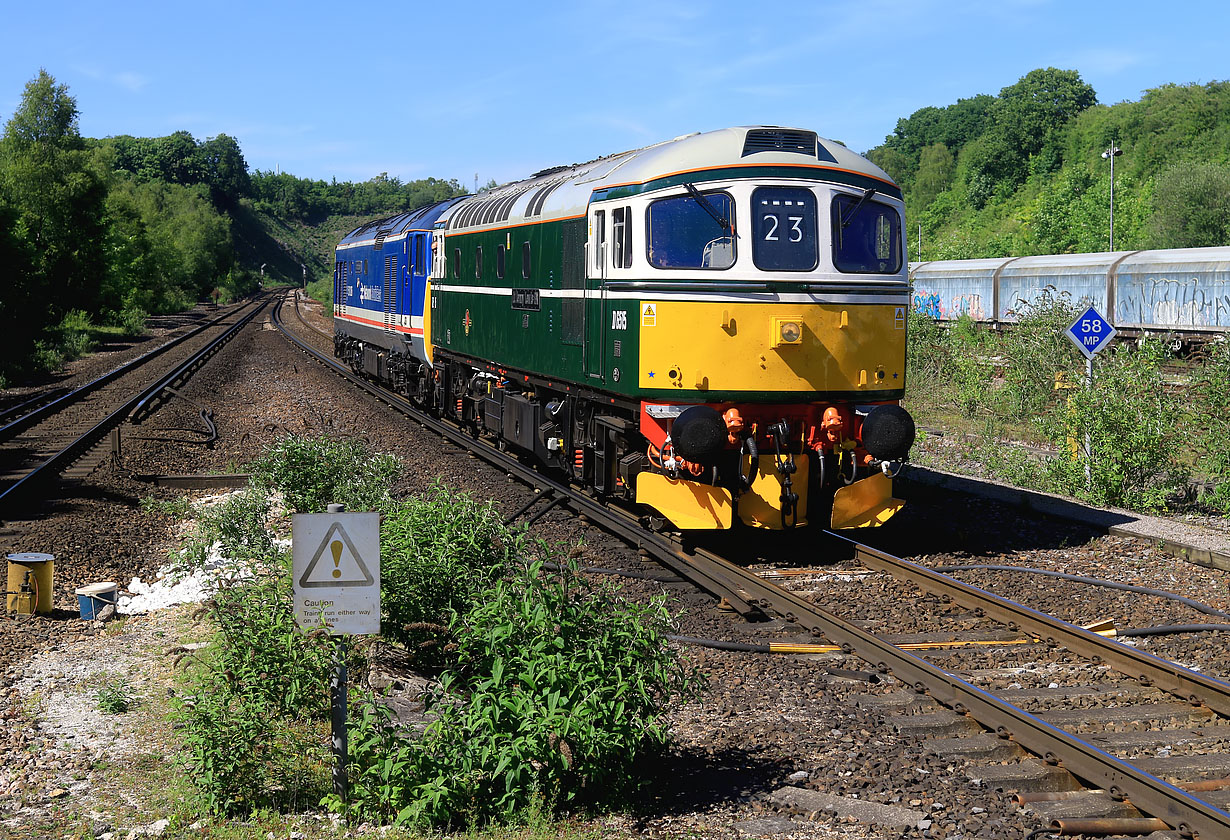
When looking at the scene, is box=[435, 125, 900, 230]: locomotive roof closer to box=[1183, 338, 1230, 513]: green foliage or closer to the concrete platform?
the concrete platform

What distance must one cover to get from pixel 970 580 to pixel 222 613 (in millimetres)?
6510

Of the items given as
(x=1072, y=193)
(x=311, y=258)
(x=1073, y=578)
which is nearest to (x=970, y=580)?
(x=1073, y=578)

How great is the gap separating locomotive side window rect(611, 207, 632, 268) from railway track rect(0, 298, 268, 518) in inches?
294

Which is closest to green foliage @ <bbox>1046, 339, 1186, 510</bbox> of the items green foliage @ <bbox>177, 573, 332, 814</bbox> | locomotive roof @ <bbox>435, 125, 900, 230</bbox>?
locomotive roof @ <bbox>435, 125, 900, 230</bbox>

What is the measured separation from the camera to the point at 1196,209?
187 ft

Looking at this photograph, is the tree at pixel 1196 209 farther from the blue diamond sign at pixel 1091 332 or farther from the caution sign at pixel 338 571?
the caution sign at pixel 338 571

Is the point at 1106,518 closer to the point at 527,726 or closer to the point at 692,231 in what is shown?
the point at 692,231

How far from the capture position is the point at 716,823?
210 inches

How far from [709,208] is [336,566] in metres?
6.20

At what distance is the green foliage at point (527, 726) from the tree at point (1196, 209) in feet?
192

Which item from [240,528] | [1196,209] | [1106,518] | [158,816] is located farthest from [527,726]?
[1196,209]

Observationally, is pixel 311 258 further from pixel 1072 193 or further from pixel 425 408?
pixel 425 408

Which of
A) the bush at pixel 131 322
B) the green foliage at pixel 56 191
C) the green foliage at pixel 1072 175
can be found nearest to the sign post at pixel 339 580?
the green foliage at pixel 56 191

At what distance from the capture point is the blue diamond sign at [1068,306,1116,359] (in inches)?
540
